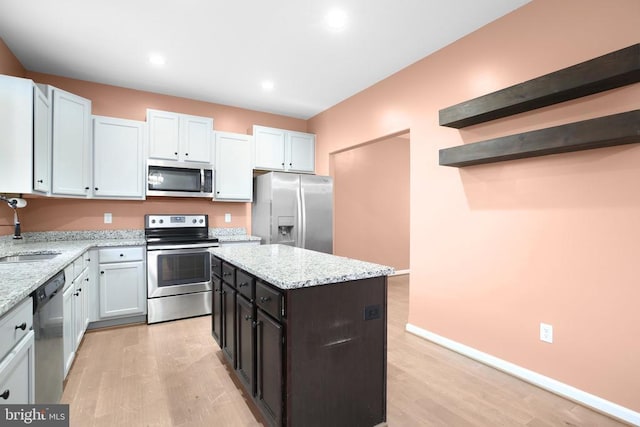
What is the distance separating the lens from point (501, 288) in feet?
8.41

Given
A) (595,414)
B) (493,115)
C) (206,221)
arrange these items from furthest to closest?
(206,221), (493,115), (595,414)

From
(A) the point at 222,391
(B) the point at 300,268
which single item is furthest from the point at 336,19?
(A) the point at 222,391

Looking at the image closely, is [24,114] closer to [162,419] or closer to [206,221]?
[206,221]

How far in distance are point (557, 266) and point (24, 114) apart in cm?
420

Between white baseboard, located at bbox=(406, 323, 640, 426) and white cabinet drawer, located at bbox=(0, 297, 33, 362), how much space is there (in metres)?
2.99

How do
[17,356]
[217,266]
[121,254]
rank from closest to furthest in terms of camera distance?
[17,356], [217,266], [121,254]

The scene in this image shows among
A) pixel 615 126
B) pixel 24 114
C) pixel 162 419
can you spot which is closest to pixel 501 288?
pixel 615 126

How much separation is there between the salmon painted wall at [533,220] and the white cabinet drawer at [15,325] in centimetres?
293

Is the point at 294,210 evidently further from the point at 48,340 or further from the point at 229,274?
the point at 48,340

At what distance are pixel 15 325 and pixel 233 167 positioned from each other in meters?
3.28

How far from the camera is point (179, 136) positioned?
13.0 feet

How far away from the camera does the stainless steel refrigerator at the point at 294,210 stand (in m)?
4.22

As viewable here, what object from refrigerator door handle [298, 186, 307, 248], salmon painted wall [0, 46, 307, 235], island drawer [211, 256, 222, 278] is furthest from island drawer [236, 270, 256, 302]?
salmon painted wall [0, 46, 307, 235]

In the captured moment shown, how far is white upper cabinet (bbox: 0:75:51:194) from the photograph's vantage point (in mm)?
2488
